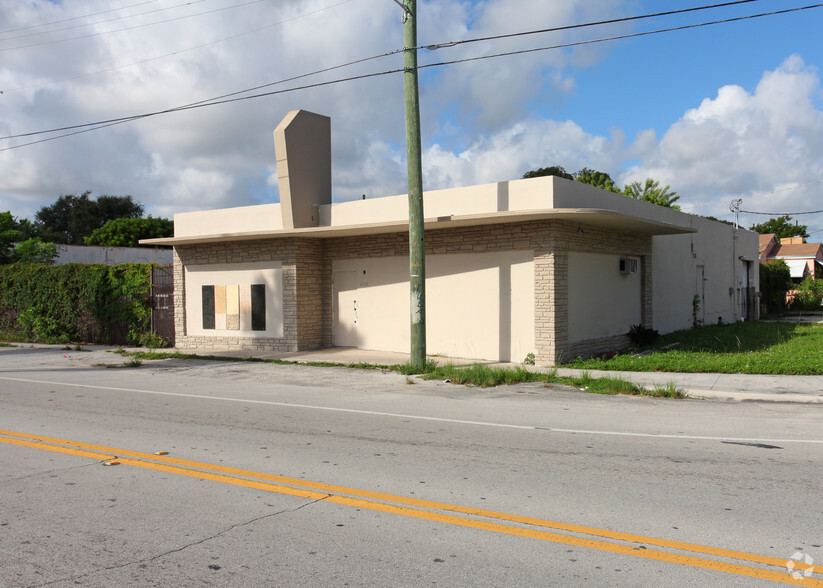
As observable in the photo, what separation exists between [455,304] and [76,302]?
14.4 meters

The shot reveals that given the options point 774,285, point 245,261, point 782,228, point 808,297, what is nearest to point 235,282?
Answer: point 245,261

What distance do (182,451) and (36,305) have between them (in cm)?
2007

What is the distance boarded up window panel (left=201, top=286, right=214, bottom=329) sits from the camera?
2047 cm

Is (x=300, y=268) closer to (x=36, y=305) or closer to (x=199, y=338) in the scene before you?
(x=199, y=338)

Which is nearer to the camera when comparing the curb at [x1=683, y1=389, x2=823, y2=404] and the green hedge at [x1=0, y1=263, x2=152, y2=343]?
the curb at [x1=683, y1=389, x2=823, y2=404]

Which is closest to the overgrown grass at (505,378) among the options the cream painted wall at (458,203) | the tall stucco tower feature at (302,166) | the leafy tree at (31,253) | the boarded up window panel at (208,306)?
the cream painted wall at (458,203)

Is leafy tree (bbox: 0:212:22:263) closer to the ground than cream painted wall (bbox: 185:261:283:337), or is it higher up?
higher up

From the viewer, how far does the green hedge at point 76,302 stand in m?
22.0

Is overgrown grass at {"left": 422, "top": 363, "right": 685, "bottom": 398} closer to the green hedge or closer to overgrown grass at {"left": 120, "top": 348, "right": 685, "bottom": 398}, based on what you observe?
overgrown grass at {"left": 120, "top": 348, "right": 685, "bottom": 398}

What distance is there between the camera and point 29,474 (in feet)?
21.3

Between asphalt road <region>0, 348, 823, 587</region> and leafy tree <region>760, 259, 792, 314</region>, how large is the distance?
27.4 metres

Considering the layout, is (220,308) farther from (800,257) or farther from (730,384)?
(800,257)

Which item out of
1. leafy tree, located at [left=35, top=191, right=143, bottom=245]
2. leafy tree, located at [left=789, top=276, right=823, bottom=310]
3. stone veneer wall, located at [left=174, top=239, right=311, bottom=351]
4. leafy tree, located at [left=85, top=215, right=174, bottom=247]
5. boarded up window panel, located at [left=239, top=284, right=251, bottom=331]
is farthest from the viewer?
leafy tree, located at [left=35, top=191, right=143, bottom=245]

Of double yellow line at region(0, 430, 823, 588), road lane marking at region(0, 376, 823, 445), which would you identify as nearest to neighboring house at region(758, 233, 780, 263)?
road lane marking at region(0, 376, 823, 445)
